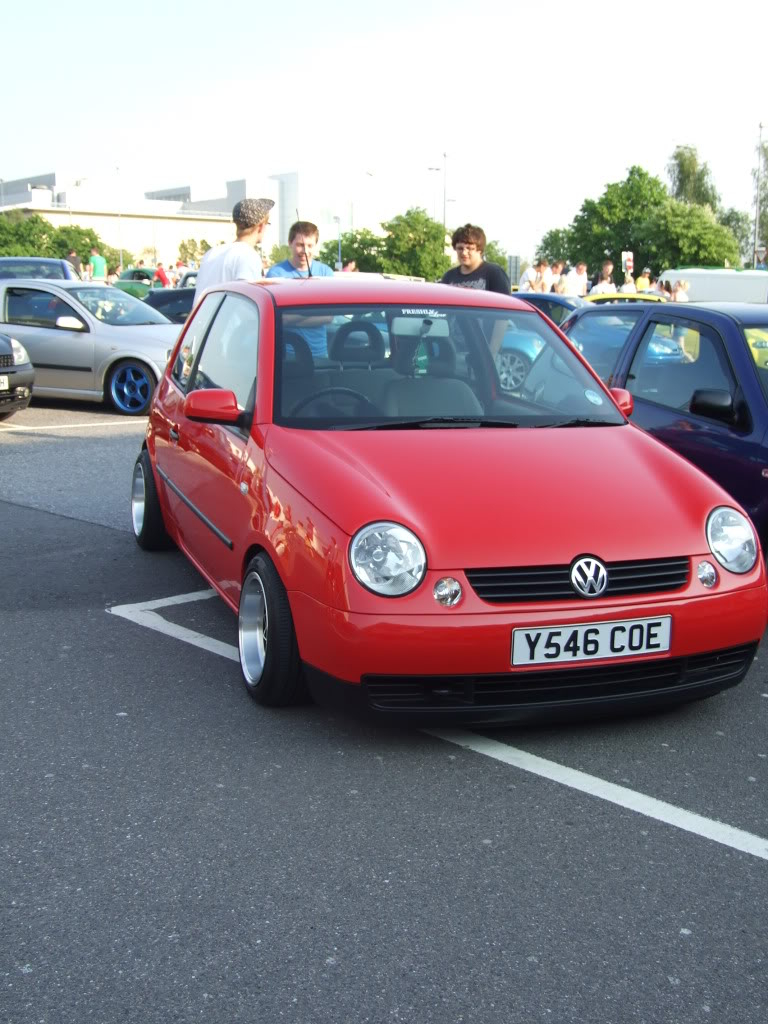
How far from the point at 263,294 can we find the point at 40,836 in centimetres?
268

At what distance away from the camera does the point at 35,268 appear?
736 inches

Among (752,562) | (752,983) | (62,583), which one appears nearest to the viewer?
(752,983)

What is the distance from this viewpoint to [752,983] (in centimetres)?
269

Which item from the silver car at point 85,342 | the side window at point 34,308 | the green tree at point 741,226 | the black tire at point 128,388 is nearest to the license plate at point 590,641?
the silver car at point 85,342

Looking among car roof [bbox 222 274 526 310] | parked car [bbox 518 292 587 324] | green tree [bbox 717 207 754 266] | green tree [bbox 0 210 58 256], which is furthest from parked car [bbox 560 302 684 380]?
green tree [bbox 0 210 58 256]

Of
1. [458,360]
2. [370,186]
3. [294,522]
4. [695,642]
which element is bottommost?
[695,642]

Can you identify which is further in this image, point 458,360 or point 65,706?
point 458,360

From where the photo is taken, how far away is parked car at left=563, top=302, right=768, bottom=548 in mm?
5852

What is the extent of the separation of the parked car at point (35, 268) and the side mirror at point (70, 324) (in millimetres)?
4618

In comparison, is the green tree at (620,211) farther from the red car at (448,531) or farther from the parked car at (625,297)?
the red car at (448,531)

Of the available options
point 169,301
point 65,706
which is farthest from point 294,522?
point 169,301

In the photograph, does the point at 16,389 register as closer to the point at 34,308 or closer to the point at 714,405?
the point at 34,308

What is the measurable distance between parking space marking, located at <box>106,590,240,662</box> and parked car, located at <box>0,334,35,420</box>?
7264mm

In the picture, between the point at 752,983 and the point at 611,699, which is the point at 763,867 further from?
the point at 611,699
